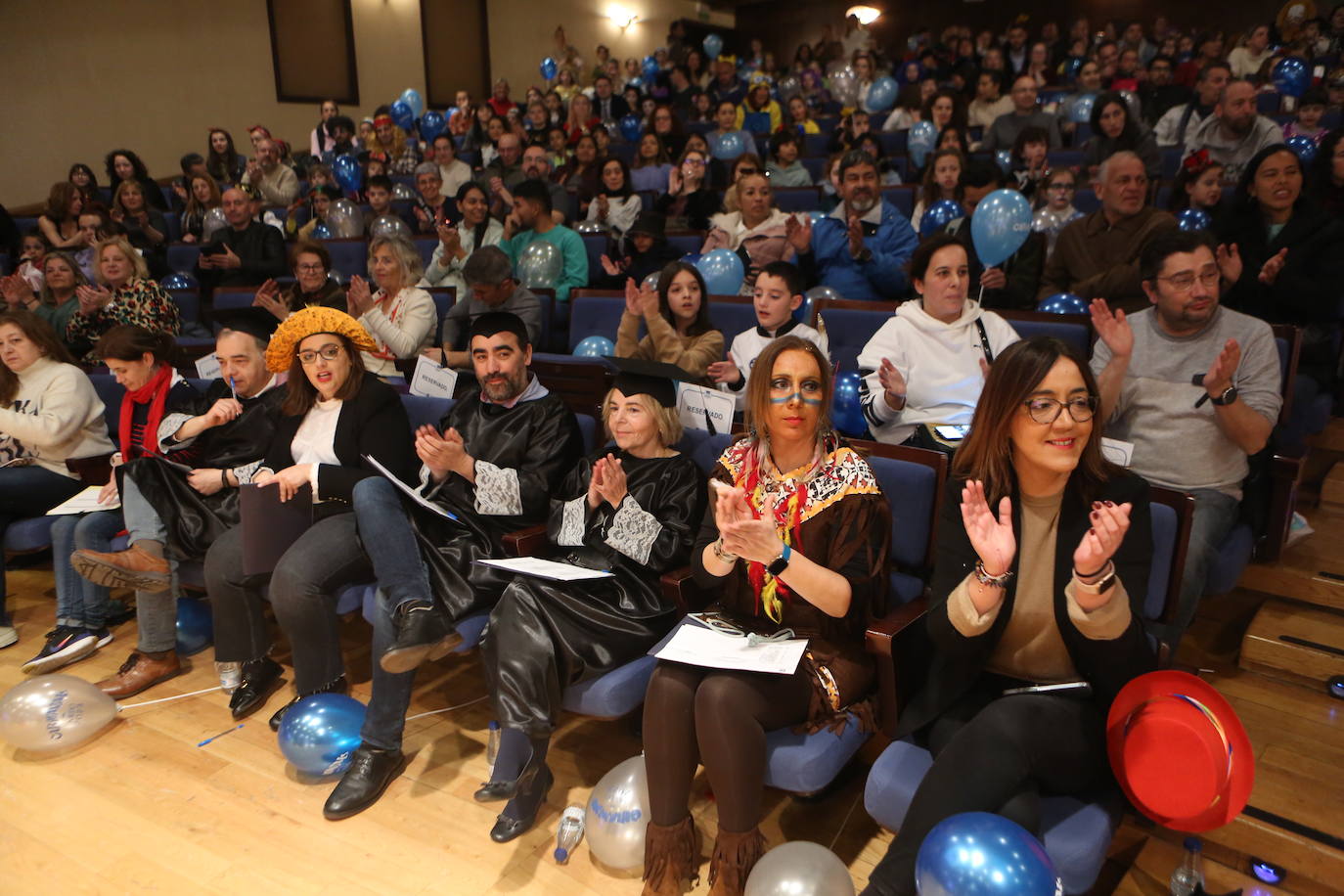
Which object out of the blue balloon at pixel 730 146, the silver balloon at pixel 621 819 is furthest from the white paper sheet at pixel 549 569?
the blue balloon at pixel 730 146

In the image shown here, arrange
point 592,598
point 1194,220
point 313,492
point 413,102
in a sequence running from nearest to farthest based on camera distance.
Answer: point 592,598
point 313,492
point 1194,220
point 413,102

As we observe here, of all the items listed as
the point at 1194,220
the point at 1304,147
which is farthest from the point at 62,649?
the point at 1304,147

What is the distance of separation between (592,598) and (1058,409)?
1010mm

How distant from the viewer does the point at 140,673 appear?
251 centimetres

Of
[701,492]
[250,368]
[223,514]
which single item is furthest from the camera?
[250,368]

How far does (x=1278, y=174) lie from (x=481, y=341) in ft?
8.14

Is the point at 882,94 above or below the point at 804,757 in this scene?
above

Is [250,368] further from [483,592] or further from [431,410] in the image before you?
[483,592]

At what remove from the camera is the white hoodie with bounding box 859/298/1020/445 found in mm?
2359

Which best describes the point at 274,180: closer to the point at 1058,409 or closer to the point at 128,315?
the point at 128,315

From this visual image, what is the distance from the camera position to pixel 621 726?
227cm

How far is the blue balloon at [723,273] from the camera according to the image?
362cm

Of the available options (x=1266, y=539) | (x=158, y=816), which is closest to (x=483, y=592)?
(x=158, y=816)

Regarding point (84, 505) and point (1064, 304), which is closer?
point (84, 505)
